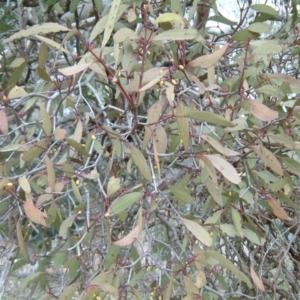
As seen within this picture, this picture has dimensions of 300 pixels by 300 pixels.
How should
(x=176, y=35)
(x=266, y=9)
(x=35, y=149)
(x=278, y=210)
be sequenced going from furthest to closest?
(x=266, y=9) < (x=278, y=210) < (x=35, y=149) < (x=176, y=35)

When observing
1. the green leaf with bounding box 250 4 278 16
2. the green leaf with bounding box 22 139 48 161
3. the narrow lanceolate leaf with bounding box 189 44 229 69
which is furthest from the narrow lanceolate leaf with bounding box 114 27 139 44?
the green leaf with bounding box 250 4 278 16

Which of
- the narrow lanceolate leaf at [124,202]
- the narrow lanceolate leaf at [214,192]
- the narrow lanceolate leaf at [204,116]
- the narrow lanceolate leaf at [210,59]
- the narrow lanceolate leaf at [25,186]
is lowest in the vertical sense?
the narrow lanceolate leaf at [214,192]

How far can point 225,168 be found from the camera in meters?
0.77

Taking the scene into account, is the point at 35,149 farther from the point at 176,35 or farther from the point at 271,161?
the point at 271,161

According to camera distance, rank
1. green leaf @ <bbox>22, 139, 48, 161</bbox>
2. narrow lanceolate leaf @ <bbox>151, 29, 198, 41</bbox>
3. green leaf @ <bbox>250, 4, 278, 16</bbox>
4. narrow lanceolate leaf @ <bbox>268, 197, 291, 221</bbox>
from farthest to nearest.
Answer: green leaf @ <bbox>250, 4, 278, 16</bbox>, narrow lanceolate leaf @ <bbox>268, 197, 291, 221</bbox>, green leaf @ <bbox>22, 139, 48, 161</bbox>, narrow lanceolate leaf @ <bbox>151, 29, 198, 41</bbox>

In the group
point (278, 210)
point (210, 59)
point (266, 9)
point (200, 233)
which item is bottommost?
point (278, 210)

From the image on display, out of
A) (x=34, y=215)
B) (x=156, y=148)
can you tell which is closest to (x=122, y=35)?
(x=156, y=148)

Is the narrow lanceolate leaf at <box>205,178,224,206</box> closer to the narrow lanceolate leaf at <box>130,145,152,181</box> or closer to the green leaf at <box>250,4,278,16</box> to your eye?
the narrow lanceolate leaf at <box>130,145,152,181</box>

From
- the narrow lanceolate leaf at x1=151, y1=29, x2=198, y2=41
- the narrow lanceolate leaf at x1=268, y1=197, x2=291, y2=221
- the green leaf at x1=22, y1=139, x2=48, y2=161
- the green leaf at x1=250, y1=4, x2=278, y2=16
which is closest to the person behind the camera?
the narrow lanceolate leaf at x1=151, y1=29, x2=198, y2=41

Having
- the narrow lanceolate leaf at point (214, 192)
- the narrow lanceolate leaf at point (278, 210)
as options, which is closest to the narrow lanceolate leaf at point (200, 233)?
the narrow lanceolate leaf at point (214, 192)

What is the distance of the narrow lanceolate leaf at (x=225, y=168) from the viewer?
0.76m

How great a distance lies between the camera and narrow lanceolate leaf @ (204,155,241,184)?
76 centimetres

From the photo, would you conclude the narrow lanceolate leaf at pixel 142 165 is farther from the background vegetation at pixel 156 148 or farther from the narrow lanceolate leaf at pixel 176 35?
the narrow lanceolate leaf at pixel 176 35

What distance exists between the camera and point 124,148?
41.3 inches
